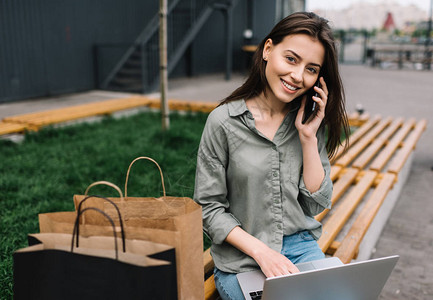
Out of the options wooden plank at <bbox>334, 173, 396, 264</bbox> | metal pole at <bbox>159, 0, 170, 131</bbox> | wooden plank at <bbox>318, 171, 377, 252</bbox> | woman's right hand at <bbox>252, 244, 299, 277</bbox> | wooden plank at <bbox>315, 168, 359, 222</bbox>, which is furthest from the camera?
metal pole at <bbox>159, 0, 170, 131</bbox>

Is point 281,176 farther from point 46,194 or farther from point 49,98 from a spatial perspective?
point 49,98

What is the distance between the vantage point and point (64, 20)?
10039 millimetres

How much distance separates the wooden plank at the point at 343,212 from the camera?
2.66 meters

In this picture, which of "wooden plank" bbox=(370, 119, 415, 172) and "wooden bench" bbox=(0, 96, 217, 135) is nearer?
"wooden plank" bbox=(370, 119, 415, 172)

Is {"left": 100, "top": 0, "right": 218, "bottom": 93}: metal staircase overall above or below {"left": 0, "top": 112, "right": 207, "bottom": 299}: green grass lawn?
above

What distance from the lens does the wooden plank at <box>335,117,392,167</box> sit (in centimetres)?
421

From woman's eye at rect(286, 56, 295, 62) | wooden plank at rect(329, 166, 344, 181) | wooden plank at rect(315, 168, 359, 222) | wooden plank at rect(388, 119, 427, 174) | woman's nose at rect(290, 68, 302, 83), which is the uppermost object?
woman's eye at rect(286, 56, 295, 62)

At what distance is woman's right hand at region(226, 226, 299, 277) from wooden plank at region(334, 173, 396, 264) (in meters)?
0.92

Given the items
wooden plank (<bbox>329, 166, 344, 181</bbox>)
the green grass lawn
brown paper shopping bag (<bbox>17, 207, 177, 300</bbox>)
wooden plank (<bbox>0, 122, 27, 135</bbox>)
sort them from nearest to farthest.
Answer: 1. brown paper shopping bag (<bbox>17, 207, 177, 300</bbox>)
2. the green grass lawn
3. wooden plank (<bbox>329, 166, 344, 181</bbox>)
4. wooden plank (<bbox>0, 122, 27, 135</bbox>)

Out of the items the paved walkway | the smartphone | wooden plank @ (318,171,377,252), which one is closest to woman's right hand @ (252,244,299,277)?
the smartphone

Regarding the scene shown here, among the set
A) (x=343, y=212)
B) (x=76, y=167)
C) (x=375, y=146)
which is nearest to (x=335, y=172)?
Result: (x=343, y=212)

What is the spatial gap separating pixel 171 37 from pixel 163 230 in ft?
39.0

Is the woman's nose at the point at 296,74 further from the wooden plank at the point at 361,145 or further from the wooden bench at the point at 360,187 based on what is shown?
the wooden plank at the point at 361,145

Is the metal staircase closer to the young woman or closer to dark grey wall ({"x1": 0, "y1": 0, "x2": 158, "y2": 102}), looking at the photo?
dark grey wall ({"x1": 0, "y1": 0, "x2": 158, "y2": 102})
